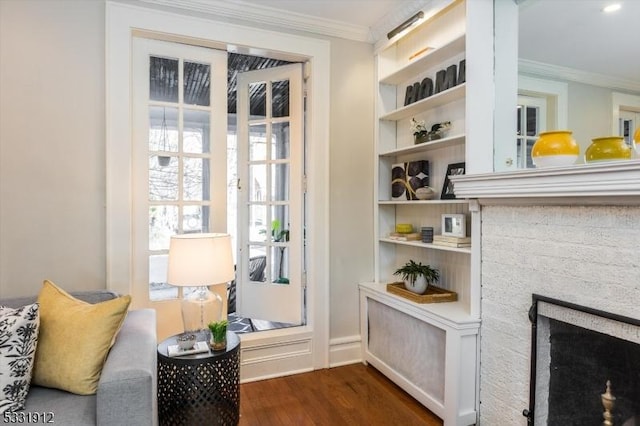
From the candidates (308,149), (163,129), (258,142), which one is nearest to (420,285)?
(308,149)

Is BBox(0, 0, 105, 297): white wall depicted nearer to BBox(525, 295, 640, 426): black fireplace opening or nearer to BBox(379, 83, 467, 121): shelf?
BBox(379, 83, 467, 121): shelf

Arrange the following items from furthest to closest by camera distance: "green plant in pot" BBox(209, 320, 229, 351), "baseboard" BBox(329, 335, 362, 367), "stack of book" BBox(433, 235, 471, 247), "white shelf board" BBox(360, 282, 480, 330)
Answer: "baseboard" BBox(329, 335, 362, 367)
"stack of book" BBox(433, 235, 471, 247)
"white shelf board" BBox(360, 282, 480, 330)
"green plant in pot" BBox(209, 320, 229, 351)

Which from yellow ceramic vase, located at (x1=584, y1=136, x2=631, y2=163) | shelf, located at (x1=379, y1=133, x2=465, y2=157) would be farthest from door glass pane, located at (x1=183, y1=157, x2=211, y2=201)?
yellow ceramic vase, located at (x1=584, y1=136, x2=631, y2=163)

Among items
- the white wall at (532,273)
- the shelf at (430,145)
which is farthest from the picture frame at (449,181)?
the white wall at (532,273)

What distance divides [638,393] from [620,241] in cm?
59

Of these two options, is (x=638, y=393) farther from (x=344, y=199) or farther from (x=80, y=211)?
(x=80, y=211)

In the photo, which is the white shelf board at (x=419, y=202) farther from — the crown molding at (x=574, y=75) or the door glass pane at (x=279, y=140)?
the door glass pane at (x=279, y=140)

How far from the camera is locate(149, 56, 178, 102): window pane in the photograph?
2.58 meters

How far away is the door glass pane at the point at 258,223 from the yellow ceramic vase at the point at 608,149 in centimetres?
224

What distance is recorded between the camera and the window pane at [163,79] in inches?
102

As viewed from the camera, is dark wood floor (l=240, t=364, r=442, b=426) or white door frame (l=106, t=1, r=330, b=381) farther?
white door frame (l=106, t=1, r=330, b=381)

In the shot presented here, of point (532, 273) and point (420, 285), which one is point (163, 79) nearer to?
point (420, 285)

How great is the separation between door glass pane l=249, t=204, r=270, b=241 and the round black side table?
4.46ft

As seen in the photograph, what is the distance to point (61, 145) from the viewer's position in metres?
2.31
